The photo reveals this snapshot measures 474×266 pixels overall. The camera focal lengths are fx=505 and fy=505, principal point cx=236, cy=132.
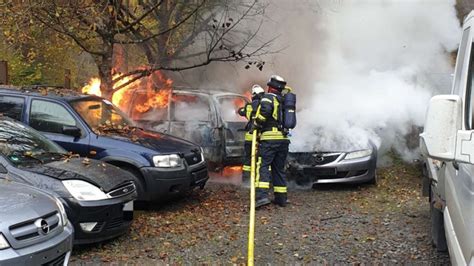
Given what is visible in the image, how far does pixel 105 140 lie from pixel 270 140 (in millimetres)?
2371

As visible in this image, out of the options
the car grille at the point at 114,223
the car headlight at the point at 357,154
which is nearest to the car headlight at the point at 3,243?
the car grille at the point at 114,223

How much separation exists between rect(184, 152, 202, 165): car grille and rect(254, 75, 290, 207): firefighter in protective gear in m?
0.93

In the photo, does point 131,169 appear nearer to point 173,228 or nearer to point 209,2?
point 173,228

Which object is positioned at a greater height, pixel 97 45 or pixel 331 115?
pixel 97 45

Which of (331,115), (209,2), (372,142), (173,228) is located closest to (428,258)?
(173,228)

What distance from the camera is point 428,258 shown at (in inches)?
209

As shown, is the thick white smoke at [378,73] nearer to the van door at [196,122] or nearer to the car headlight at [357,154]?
the car headlight at [357,154]

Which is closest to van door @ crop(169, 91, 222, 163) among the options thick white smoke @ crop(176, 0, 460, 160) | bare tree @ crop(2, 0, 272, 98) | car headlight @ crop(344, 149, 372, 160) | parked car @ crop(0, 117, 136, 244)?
bare tree @ crop(2, 0, 272, 98)

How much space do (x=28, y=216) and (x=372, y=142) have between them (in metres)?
6.52

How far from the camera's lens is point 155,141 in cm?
727

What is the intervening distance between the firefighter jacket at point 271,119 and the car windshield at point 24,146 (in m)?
2.82

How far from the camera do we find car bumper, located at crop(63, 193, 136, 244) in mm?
5148

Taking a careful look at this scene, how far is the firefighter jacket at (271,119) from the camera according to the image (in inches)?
291

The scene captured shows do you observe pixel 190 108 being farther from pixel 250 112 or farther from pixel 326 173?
pixel 326 173
